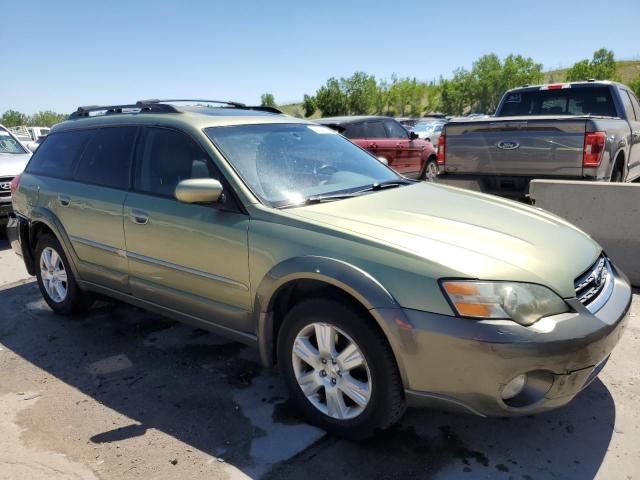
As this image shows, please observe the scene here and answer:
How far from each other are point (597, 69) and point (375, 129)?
49.6 metres

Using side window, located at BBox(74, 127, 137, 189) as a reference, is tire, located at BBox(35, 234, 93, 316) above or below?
below

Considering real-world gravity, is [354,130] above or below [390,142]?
above

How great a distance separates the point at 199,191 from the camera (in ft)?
9.91

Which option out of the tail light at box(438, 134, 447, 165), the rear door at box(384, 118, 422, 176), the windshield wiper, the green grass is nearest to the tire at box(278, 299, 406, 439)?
the windshield wiper

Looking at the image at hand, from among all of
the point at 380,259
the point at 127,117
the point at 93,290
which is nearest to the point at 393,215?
the point at 380,259

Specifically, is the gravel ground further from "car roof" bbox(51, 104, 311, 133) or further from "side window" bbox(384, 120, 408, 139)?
"side window" bbox(384, 120, 408, 139)

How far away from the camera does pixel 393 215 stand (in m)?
2.95

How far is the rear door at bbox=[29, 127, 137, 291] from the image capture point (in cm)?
390

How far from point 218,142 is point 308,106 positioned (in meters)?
67.1

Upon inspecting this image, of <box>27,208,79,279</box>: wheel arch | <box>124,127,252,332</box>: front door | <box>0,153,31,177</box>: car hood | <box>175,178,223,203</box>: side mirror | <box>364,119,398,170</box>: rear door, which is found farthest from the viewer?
<box>364,119,398,170</box>: rear door

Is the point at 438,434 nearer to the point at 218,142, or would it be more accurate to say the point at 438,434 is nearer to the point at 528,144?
the point at 218,142

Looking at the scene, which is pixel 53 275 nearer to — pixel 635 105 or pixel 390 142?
pixel 390 142

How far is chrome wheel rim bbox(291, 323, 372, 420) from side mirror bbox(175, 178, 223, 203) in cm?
94

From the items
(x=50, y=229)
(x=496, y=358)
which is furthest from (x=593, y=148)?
(x=50, y=229)
